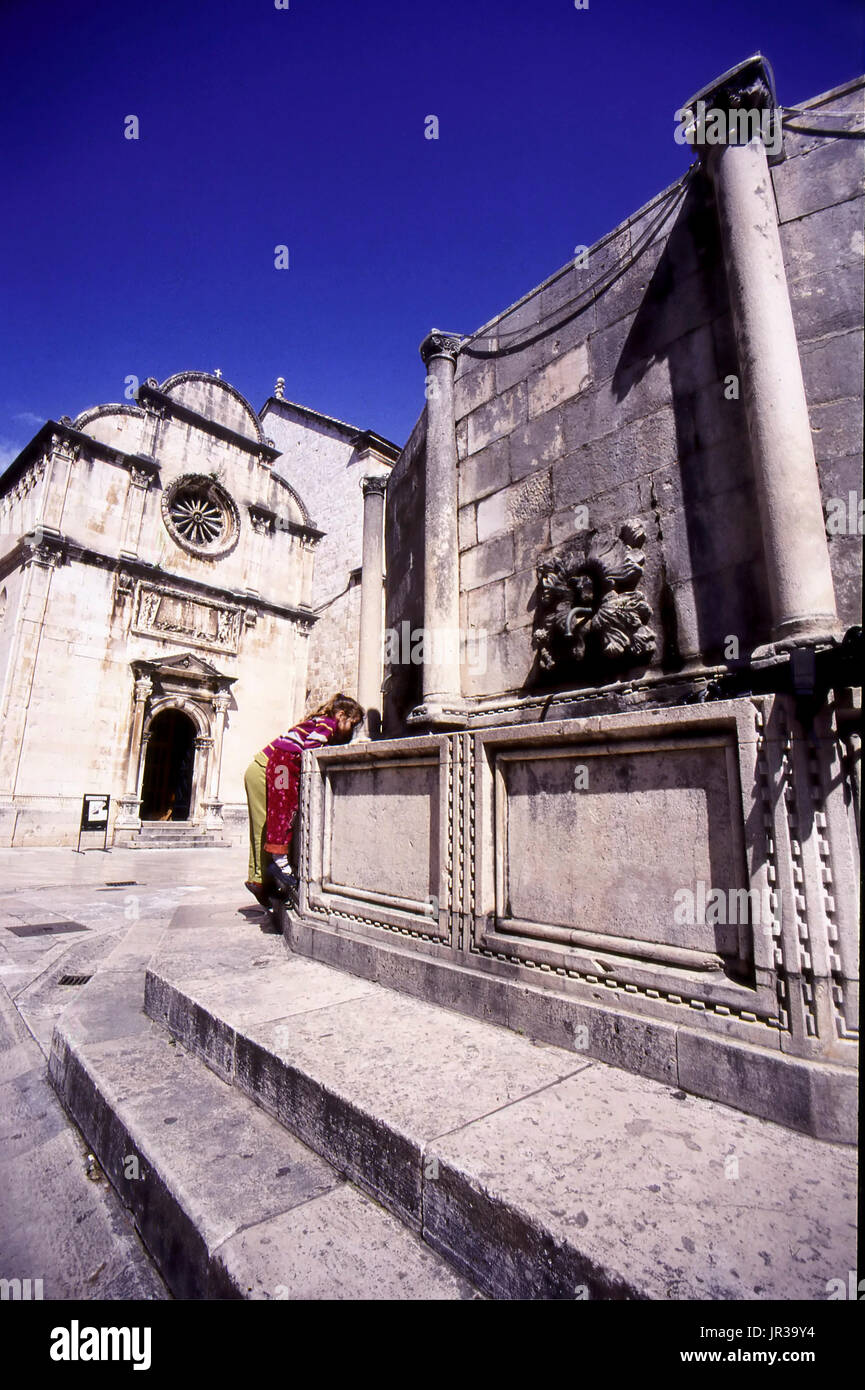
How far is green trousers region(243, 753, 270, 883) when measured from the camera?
5492 millimetres

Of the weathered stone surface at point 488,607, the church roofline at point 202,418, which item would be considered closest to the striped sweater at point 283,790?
the weathered stone surface at point 488,607

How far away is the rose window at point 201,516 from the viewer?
20.3m

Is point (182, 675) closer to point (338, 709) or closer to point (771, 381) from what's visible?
point (338, 709)

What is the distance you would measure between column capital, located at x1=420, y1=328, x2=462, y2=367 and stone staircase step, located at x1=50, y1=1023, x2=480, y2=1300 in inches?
217

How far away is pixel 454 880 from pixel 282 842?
2.44 m

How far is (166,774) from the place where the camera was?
20328 mm

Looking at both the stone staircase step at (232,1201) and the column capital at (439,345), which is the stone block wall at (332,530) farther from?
the stone staircase step at (232,1201)

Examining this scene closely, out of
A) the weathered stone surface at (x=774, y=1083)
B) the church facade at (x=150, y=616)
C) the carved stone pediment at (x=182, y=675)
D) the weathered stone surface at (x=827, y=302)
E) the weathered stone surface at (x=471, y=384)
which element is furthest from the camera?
the carved stone pediment at (x=182, y=675)

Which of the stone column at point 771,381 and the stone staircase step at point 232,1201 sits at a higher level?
the stone column at point 771,381

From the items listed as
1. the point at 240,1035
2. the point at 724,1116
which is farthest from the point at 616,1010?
the point at 240,1035

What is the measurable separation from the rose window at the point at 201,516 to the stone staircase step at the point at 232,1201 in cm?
2026

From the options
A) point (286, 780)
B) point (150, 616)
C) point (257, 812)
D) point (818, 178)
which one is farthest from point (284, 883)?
point (150, 616)

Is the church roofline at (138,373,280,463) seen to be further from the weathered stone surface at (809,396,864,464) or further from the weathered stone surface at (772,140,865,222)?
the weathered stone surface at (809,396,864,464)

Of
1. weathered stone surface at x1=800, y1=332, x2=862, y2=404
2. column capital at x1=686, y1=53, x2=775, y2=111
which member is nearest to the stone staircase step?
weathered stone surface at x1=800, y1=332, x2=862, y2=404
